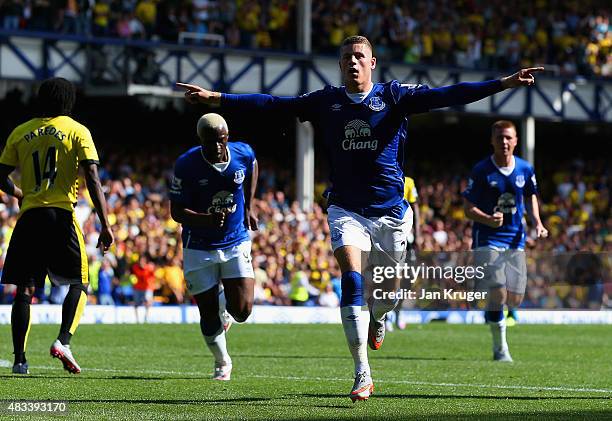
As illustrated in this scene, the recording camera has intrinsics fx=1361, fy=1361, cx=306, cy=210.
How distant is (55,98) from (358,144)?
8.93ft

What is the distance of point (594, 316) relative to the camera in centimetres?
2878

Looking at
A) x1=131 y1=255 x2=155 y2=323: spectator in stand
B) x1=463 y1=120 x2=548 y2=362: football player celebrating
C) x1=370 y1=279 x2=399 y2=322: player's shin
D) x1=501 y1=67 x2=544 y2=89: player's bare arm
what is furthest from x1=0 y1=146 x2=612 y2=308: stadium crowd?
x1=501 y1=67 x2=544 y2=89: player's bare arm

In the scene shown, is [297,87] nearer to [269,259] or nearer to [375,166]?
[269,259]

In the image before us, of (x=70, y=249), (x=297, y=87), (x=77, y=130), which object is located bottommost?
(x=70, y=249)

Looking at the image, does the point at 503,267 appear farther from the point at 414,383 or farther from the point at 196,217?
the point at 196,217

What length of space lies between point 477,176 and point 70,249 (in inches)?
215

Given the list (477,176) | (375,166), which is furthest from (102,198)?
(477,176)

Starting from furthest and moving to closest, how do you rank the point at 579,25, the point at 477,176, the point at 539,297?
the point at 579,25
the point at 539,297
the point at 477,176

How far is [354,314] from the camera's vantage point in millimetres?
9352

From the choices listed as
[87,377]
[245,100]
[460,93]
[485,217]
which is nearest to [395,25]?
[485,217]

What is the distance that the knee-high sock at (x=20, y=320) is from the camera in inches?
434

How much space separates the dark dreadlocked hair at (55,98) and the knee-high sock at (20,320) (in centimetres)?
151

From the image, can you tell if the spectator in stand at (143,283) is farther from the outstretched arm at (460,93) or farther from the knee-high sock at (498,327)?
the outstretched arm at (460,93)

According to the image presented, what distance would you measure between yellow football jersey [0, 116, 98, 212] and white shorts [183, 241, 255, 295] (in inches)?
44.7
